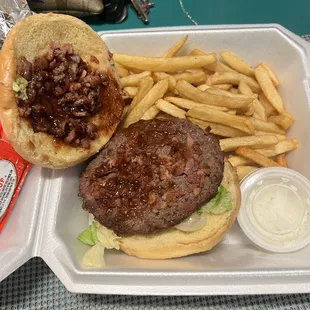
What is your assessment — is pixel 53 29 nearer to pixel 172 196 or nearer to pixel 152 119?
pixel 152 119

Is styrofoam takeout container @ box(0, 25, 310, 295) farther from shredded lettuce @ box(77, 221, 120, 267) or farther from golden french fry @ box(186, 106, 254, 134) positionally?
golden french fry @ box(186, 106, 254, 134)

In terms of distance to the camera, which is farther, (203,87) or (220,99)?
(203,87)

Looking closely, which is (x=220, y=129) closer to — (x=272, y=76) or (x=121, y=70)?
(x=272, y=76)

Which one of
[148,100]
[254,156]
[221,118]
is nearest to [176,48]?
[148,100]

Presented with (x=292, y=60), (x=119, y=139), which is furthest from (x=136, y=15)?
(x=119, y=139)

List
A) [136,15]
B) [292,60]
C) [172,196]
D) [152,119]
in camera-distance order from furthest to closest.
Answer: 1. [136,15]
2. [292,60]
3. [152,119]
4. [172,196]

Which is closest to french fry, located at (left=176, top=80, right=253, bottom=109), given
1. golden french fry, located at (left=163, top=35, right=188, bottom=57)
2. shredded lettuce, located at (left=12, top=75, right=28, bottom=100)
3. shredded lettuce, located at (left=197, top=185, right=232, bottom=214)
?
golden french fry, located at (left=163, top=35, right=188, bottom=57)
